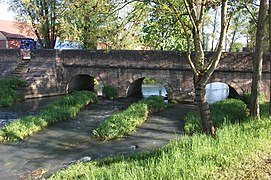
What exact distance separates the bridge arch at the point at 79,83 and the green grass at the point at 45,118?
5758 mm

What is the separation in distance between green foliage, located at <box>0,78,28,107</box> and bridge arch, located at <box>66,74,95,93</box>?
4.17 metres

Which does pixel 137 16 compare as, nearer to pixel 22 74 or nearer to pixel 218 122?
pixel 218 122

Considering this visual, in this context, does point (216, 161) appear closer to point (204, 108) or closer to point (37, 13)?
point (204, 108)

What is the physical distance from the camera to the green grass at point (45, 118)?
1171 cm

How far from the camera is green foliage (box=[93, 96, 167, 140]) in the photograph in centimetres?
1173

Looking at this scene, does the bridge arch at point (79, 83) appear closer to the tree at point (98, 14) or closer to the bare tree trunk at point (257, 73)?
the tree at point (98, 14)

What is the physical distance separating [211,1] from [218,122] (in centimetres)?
701

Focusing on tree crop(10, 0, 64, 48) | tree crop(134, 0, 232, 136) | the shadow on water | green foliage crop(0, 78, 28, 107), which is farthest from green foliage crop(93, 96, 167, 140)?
tree crop(10, 0, 64, 48)

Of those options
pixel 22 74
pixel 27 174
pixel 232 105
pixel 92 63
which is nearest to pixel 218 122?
pixel 232 105

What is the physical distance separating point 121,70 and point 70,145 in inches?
447

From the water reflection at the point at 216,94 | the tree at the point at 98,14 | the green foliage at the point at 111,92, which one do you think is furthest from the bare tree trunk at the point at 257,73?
the green foliage at the point at 111,92

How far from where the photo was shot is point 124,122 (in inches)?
496

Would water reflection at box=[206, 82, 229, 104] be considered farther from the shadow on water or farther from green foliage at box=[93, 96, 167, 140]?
the shadow on water

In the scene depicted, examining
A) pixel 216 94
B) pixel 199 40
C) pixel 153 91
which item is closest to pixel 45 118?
pixel 199 40
